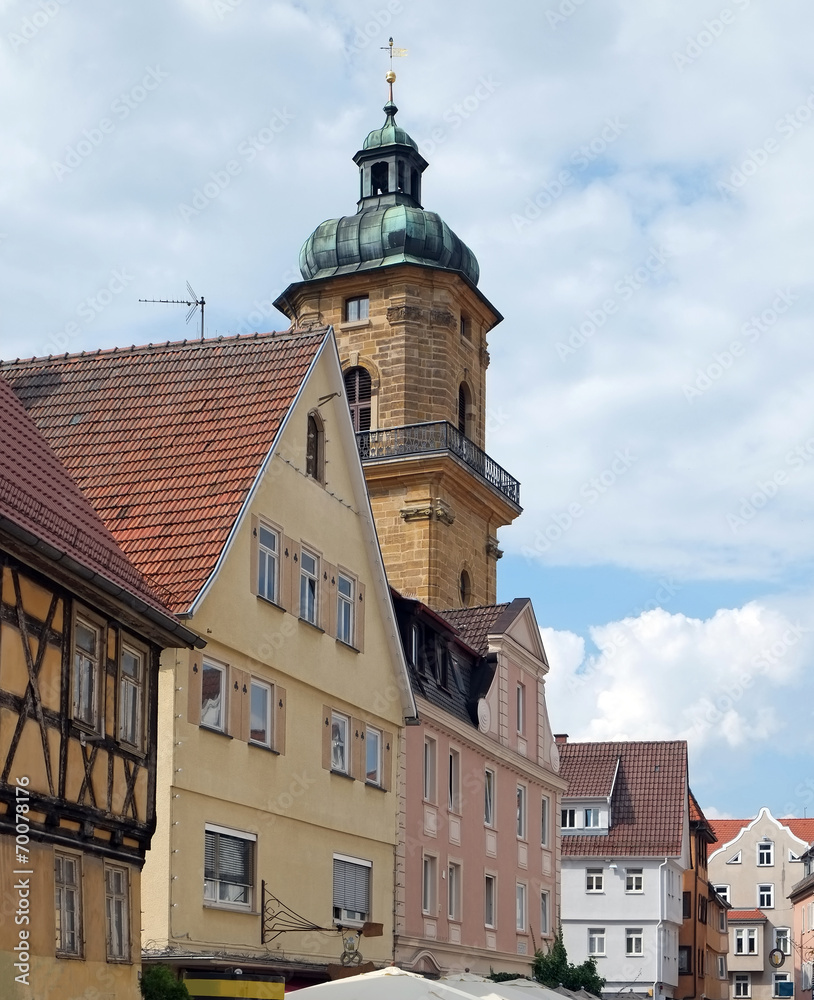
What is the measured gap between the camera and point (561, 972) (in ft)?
122

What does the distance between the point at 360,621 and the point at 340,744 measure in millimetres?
2038

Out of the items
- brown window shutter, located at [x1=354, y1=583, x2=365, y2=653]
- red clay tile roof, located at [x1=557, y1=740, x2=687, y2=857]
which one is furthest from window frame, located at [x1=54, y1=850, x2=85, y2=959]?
red clay tile roof, located at [x1=557, y1=740, x2=687, y2=857]

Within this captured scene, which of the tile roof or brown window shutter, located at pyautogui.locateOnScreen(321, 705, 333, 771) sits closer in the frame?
brown window shutter, located at pyautogui.locateOnScreen(321, 705, 333, 771)

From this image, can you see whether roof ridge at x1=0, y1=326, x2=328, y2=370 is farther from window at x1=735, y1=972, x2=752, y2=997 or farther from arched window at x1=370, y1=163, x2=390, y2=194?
window at x1=735, y1=972, x2=752, y2=997

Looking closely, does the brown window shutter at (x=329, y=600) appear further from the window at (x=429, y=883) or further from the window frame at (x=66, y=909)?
the window frame at (x=66, y=909)

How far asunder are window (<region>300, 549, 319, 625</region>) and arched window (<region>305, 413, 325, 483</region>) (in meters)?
1.31

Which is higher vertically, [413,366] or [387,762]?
[413,366]

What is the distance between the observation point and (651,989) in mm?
60000

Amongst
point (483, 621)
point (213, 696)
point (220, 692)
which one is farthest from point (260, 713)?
point (483, 621)

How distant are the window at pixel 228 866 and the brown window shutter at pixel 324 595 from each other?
391cm

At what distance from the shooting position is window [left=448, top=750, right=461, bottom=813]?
33.0 m

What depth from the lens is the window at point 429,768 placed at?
31750 mm

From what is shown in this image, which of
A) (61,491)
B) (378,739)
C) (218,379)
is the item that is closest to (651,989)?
(378,739)

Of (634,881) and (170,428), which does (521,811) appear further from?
(634,881)
